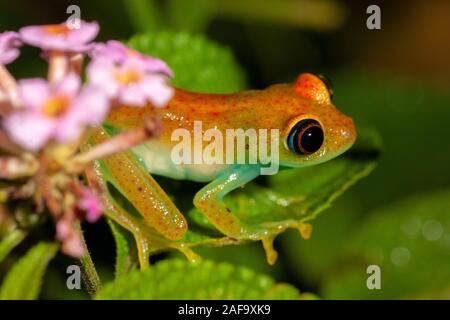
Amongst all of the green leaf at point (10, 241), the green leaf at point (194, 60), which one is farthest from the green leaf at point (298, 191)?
the green leaf at point (10, 241)

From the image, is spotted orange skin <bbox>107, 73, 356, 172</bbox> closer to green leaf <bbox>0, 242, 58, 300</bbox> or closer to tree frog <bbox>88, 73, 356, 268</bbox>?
tree frog <bbox>88, 73, 356, 268</bbox>

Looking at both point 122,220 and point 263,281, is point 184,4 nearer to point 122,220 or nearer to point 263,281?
point 122,220

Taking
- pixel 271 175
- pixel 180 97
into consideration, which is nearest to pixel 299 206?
pixel 271 175

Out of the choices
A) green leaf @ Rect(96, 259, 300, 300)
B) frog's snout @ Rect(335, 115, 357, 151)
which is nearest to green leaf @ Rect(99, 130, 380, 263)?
frog's snout @ Rect(335, 115, 357, 151)

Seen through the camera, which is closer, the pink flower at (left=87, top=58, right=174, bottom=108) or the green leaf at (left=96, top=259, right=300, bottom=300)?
the pink flower at (left=87, top=58, right=174, bottom=108)

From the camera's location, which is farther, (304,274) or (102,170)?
(304,274)
